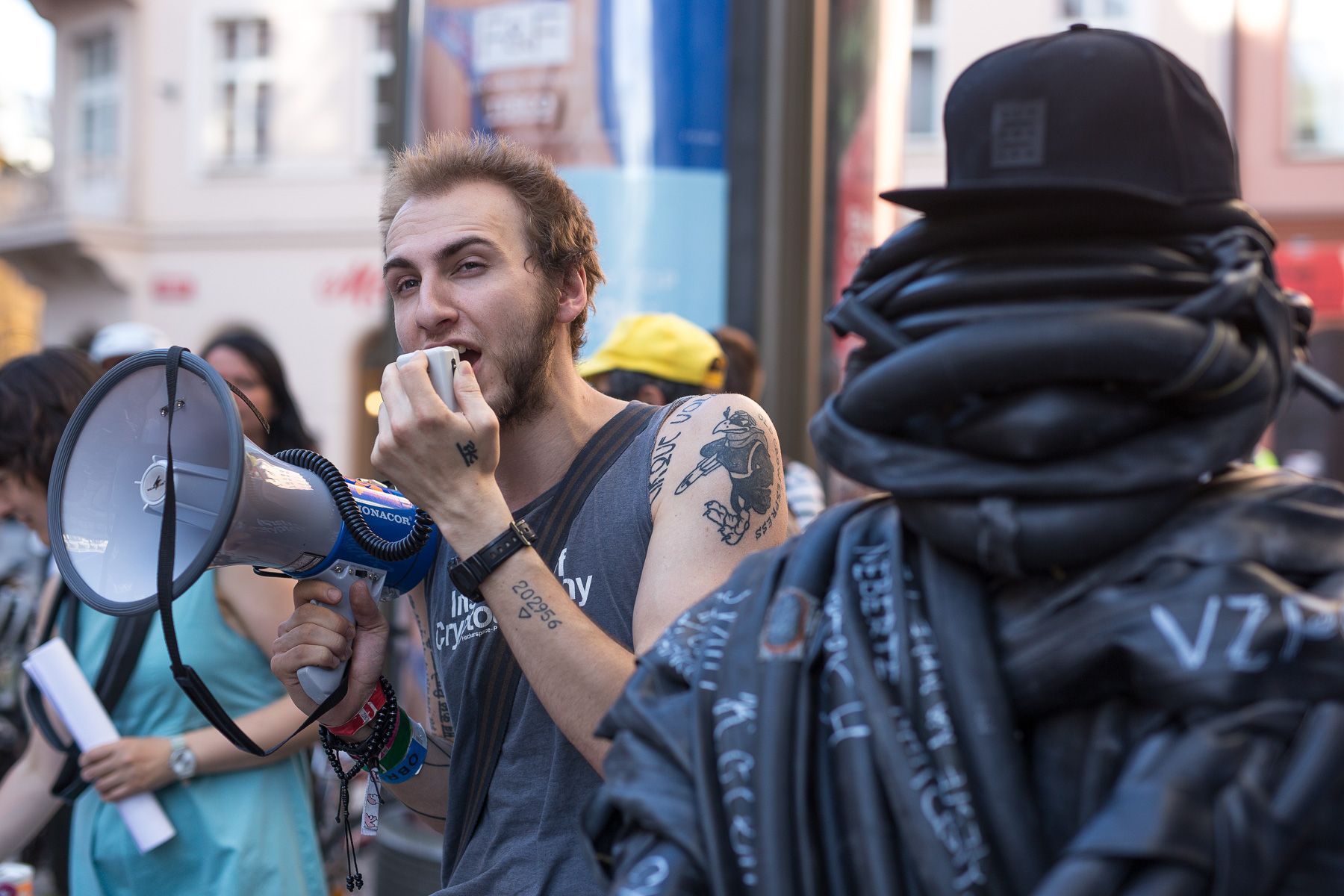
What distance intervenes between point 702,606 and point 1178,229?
56 centimetres

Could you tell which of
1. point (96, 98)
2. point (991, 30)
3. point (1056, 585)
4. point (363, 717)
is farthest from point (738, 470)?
point (96, 98)

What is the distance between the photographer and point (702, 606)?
4.22 feet

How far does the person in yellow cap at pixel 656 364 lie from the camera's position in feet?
11.8

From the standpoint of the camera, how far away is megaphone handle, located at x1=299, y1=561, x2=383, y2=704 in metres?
2.06

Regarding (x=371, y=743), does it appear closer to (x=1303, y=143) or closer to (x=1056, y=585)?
(x=1056, y=585)

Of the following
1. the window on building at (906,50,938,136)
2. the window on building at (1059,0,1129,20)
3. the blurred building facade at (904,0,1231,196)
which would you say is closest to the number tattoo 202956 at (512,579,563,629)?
the blurred building facade at (904,0,1231,196)

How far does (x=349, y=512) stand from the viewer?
2.01 meters

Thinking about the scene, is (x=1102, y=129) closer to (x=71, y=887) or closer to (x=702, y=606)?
(x=702, y=606)

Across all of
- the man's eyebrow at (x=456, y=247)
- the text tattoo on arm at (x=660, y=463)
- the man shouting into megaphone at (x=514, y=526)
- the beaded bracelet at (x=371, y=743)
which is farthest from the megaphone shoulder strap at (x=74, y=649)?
the text tattoo on arm at (x=660, y=463)

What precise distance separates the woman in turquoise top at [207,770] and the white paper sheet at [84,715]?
0.03 metres

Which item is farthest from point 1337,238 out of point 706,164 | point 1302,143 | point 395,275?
point 395,275

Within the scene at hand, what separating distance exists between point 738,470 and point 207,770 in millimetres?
1664

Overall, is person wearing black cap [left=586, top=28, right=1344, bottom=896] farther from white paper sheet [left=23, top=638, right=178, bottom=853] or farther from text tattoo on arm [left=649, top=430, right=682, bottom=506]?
white paper sheet [left=23, top=638, right=178, bottom=853]

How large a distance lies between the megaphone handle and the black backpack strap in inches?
8.2
